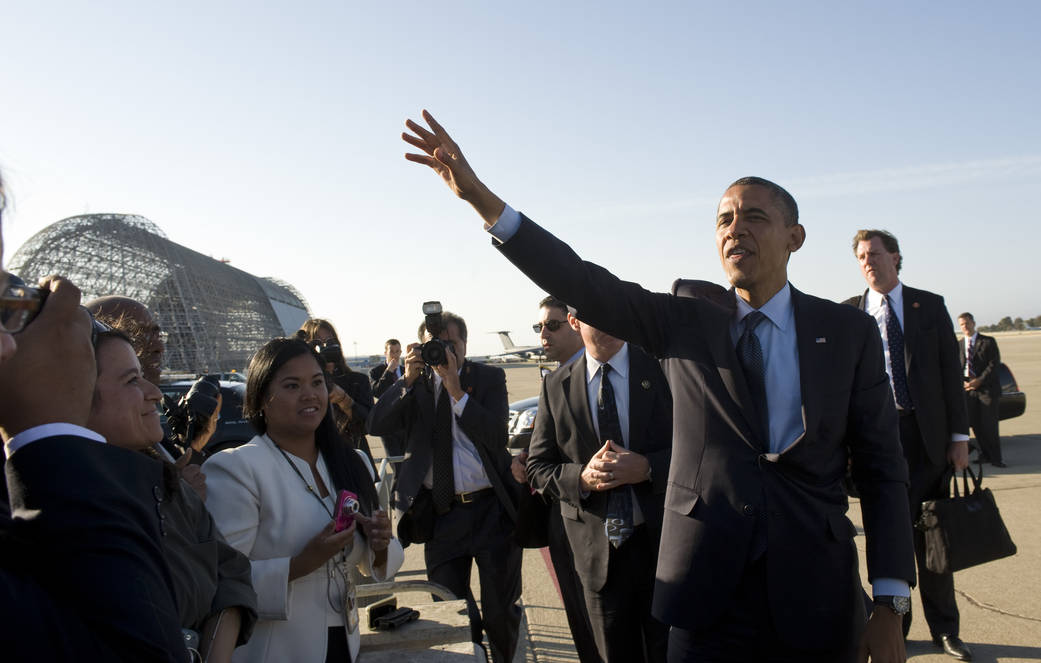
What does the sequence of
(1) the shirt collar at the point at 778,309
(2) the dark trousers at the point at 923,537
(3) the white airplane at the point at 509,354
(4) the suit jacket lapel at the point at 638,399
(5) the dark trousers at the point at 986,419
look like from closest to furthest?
(1) the shirt collar at the point at 778,309 → (4) the suit jacket lapel at the point at 638,399 → (2) the dark trousers at the point at 923,537 → (5) the dark trousers at the point at 986,419 → (3) the white airplane at the point at 509,354

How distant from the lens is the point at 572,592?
3510mm

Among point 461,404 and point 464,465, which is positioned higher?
point 461,404

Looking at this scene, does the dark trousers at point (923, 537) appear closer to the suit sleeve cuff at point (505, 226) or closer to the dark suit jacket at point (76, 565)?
the suit sleeve cuff at point (505, 226)

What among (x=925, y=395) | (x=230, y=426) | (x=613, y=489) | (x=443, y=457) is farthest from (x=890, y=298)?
(x=230, y=426)

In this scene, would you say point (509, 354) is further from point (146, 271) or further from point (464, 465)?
point (464, 465)

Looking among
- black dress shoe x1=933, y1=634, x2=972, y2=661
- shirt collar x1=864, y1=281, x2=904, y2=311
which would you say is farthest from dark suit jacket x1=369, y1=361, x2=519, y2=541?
black dress shoe x1=933, y1=634, x2=972, y2=661

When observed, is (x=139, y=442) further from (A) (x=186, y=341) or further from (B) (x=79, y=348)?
(A) (x=186, y=341)

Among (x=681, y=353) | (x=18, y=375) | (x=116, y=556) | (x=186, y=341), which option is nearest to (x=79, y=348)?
(x=18, y=375)

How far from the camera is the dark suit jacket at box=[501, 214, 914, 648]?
7.20 ft

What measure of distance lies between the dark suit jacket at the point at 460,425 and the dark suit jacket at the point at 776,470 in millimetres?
2004

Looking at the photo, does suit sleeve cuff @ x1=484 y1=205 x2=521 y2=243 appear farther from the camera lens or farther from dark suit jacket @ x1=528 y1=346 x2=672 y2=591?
the camera lens

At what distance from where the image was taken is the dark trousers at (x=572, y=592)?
340 centimetres

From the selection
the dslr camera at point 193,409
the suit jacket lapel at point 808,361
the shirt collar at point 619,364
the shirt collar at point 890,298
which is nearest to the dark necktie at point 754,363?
the suit jacket lapel at point 808,361

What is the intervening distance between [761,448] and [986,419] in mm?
9394
